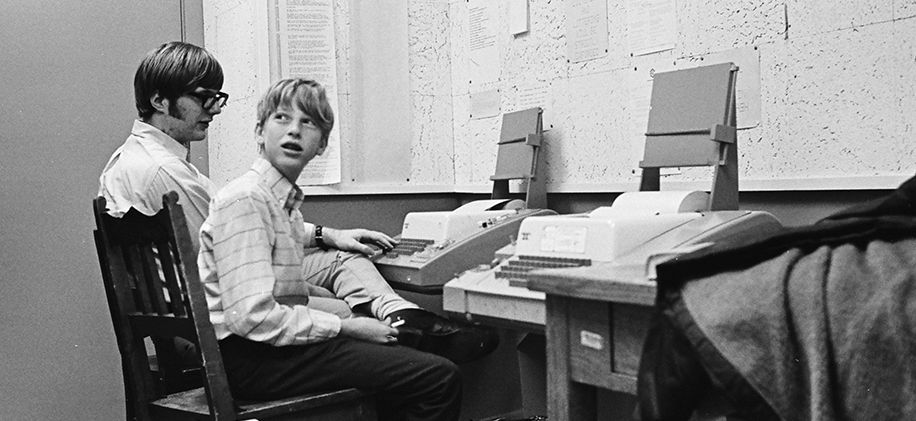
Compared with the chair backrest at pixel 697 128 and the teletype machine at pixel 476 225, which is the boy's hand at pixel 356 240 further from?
the chair backrest at pixel 697 128

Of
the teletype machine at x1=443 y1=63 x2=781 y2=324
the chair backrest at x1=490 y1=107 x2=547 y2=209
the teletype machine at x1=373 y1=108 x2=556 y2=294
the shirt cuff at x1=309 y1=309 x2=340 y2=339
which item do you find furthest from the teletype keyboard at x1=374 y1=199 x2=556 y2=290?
the shirt cuff at x1=309 y1=309 x2=340 y2=339

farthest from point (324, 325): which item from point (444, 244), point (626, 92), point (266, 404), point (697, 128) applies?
point (626, 92)

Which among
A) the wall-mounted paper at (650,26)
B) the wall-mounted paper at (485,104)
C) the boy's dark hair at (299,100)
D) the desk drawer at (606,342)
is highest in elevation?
the wall-mounted paper at (650,26)

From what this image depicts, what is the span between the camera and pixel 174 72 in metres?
2.37

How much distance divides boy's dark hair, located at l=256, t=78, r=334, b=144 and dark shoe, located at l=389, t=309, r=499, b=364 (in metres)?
0.51

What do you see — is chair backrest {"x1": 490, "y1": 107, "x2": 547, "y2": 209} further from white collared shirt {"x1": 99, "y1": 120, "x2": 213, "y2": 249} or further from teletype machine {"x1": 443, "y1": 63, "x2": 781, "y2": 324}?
white collared shirt {"x1": 99, "y1": 120, "x2": 213, "y2": 249}

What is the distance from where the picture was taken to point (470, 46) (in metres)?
3.23

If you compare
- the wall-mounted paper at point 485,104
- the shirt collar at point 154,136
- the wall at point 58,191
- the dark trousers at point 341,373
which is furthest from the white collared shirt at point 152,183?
the wall-mounted paper at point 485,104

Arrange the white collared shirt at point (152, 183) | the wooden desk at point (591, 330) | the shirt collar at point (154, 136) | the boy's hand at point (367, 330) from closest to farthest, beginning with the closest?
the wooden desk at point (591, 330) < the boy's hand at point (367, 330) < the white collared shirt at point (152, 183) < the shirt collar at point (154, 136)

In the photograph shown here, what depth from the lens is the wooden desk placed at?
3.84 ft

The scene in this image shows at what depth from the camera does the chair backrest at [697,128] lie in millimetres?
2082

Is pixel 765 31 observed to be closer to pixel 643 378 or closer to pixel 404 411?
pixel 404 411

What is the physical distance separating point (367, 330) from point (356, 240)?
630mm

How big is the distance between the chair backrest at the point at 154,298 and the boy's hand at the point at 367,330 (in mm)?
303
